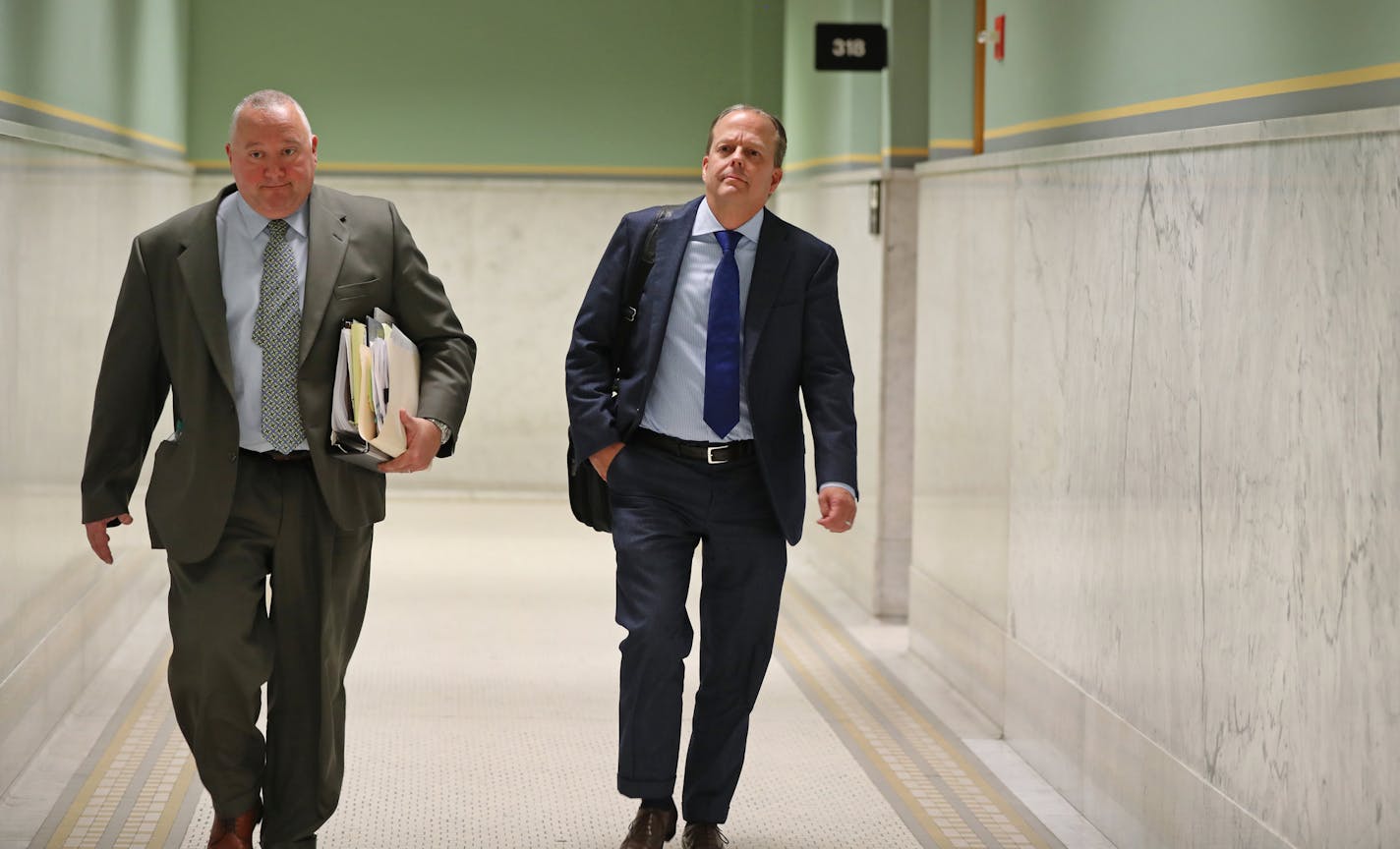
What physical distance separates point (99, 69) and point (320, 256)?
13.5ft

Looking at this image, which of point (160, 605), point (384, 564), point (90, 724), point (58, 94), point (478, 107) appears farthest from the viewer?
point (478, 107)

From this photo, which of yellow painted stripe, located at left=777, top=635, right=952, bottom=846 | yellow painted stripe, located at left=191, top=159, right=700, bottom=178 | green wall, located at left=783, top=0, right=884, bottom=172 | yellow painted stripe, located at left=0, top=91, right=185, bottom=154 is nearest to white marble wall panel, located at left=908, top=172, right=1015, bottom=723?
yellow painted stripe, located at left=777, top=635, right=952, bottom=846

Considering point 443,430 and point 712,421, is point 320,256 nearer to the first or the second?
point 443,430

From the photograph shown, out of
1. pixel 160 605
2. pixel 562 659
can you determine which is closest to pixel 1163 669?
pixel 562 659

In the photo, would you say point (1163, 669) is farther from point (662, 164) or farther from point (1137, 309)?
point (662, 164)

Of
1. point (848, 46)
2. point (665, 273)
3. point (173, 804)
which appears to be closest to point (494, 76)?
point (848, 46)

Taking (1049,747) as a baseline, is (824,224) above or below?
above

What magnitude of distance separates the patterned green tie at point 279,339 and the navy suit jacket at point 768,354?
66 cm

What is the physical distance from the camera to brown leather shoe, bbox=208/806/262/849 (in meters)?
3.85

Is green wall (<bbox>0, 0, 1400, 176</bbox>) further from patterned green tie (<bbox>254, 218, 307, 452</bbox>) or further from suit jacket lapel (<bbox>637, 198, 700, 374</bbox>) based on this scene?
patterned green tie (<bbox>254, 218, 307, 452</bbox>)

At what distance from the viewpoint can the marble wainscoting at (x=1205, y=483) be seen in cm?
327

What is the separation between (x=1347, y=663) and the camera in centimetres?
331

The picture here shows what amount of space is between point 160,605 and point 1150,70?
4.92 metres

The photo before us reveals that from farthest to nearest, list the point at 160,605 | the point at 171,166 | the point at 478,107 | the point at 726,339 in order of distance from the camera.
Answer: the point at 478,107 < the point at 171,166 < the point at 160,605 < the point at 726,339
